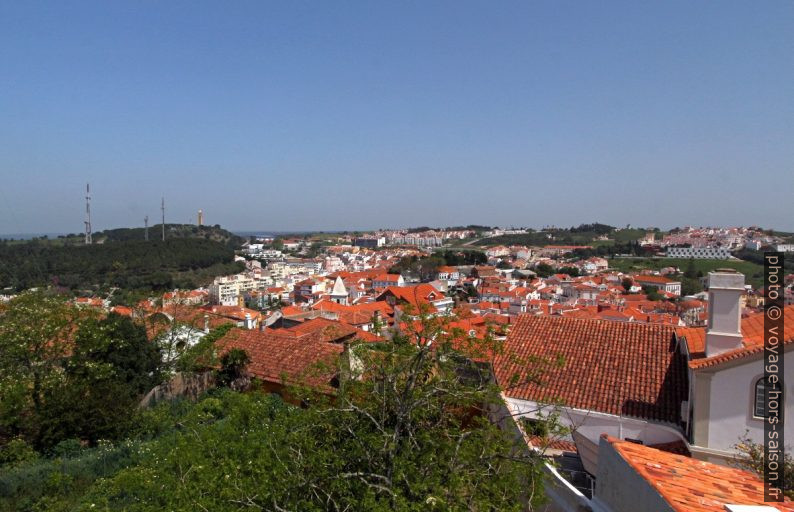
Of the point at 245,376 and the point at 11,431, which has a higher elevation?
the point at 245,376

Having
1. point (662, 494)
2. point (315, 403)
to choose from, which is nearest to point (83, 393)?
point (315, 403)

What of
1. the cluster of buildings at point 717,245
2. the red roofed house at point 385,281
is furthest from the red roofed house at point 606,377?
the cluster of buildings at point 717,245

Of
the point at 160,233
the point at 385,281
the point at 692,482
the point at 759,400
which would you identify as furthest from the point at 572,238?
the point at 692,482

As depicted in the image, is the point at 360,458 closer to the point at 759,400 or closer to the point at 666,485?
the point at 666,485

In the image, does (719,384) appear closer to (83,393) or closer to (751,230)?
(83,393)

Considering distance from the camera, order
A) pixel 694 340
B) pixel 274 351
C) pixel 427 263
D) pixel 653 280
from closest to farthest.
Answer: pixel 694 340, pixel 274 351, pixel 653 280, pixel 427 263
